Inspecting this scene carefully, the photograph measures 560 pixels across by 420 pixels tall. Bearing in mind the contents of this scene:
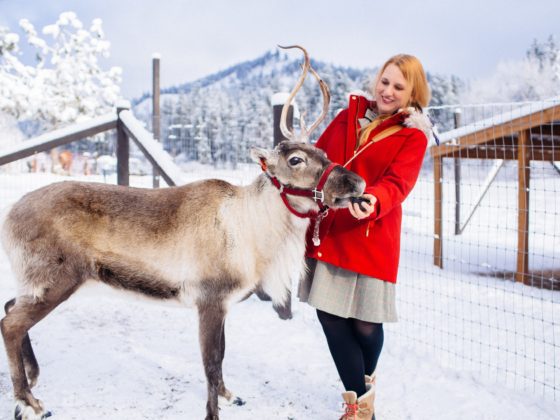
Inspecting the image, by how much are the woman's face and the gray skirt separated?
0.93 metres

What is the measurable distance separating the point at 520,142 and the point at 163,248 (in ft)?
18.5

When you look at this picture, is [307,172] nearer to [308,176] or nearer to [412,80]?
[308,176]

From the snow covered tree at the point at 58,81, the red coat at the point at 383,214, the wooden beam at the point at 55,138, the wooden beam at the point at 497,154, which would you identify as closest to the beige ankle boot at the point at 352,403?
the red coat at the point at 383,214

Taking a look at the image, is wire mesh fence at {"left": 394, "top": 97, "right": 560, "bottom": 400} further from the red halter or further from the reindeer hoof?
the reindeer hoof

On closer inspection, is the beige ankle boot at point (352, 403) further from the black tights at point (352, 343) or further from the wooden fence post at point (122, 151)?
the wooden fence post at point (122, 151)

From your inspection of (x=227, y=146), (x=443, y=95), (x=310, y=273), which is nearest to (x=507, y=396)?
(x=310, y=273)

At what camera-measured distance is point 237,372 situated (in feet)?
11.3

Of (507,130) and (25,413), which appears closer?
(25,413)

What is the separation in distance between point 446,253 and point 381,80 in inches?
268

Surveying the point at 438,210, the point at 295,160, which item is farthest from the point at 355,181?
the point at 438,210

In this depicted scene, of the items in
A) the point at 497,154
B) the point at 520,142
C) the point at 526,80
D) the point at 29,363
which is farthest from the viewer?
the point at 526,80

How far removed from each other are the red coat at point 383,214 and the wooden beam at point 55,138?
372 cm

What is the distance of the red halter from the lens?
8.11 feet

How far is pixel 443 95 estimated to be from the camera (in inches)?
1590
